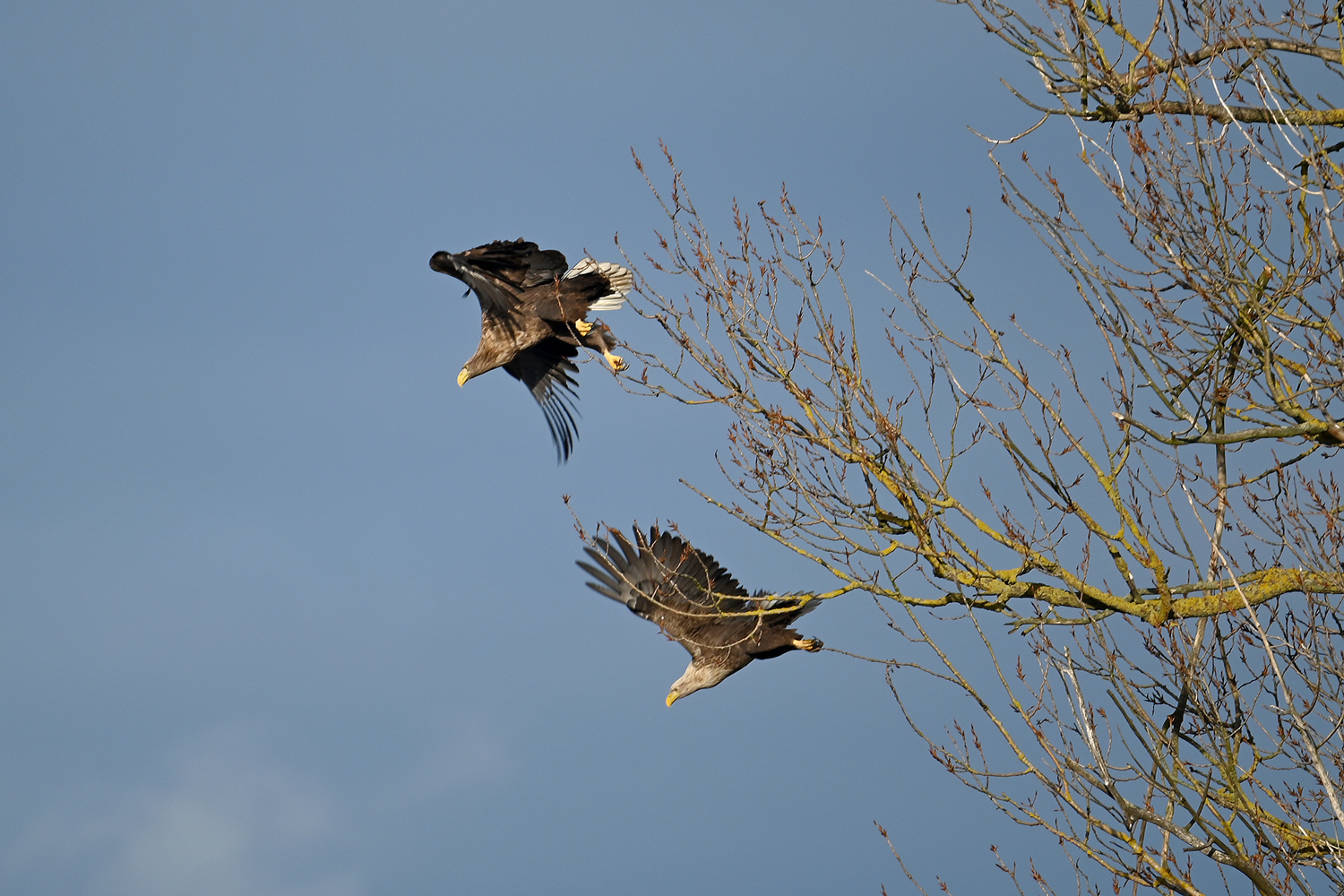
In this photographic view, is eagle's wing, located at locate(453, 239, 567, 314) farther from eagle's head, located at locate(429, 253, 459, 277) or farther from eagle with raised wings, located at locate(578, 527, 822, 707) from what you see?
eagle with raised wings, located at locate(578, 527, 822, 707)

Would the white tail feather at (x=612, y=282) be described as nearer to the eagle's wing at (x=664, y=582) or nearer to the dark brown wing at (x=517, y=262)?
the dark brown wing at (x=517, y=262)

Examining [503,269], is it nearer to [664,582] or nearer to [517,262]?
[517,262]

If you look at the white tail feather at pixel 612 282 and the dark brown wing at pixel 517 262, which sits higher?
the white tail feather at pixel 612 282

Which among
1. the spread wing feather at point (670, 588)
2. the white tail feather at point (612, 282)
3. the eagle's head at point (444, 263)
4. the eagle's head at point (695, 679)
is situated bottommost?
the eagle's head at point (695, 679)

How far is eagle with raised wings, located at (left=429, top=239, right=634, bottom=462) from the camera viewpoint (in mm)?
7578

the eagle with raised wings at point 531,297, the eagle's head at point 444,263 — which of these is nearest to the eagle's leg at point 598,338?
the eagle with raised wings at point 531,297

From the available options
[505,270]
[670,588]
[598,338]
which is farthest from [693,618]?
[505,270]

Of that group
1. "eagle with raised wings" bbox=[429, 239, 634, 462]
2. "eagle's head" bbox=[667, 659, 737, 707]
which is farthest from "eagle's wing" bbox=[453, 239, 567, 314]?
"eagle's head" bbox=[667, 659, 737, 707]

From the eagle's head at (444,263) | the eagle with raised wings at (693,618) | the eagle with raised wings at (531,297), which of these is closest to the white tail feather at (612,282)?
the eagle with raised wings at (531,297)

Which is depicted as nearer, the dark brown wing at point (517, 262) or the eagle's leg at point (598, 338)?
the dark brown wing at point (517, 262)

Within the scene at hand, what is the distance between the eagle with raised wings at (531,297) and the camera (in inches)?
298

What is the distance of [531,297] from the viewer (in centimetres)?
807

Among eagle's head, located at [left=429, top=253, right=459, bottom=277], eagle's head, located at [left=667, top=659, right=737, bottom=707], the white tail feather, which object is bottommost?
eagle's head, located at [left=667, top=659, right=737, bottom=707]

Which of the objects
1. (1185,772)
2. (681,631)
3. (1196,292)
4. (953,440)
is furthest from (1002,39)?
(681,631)
